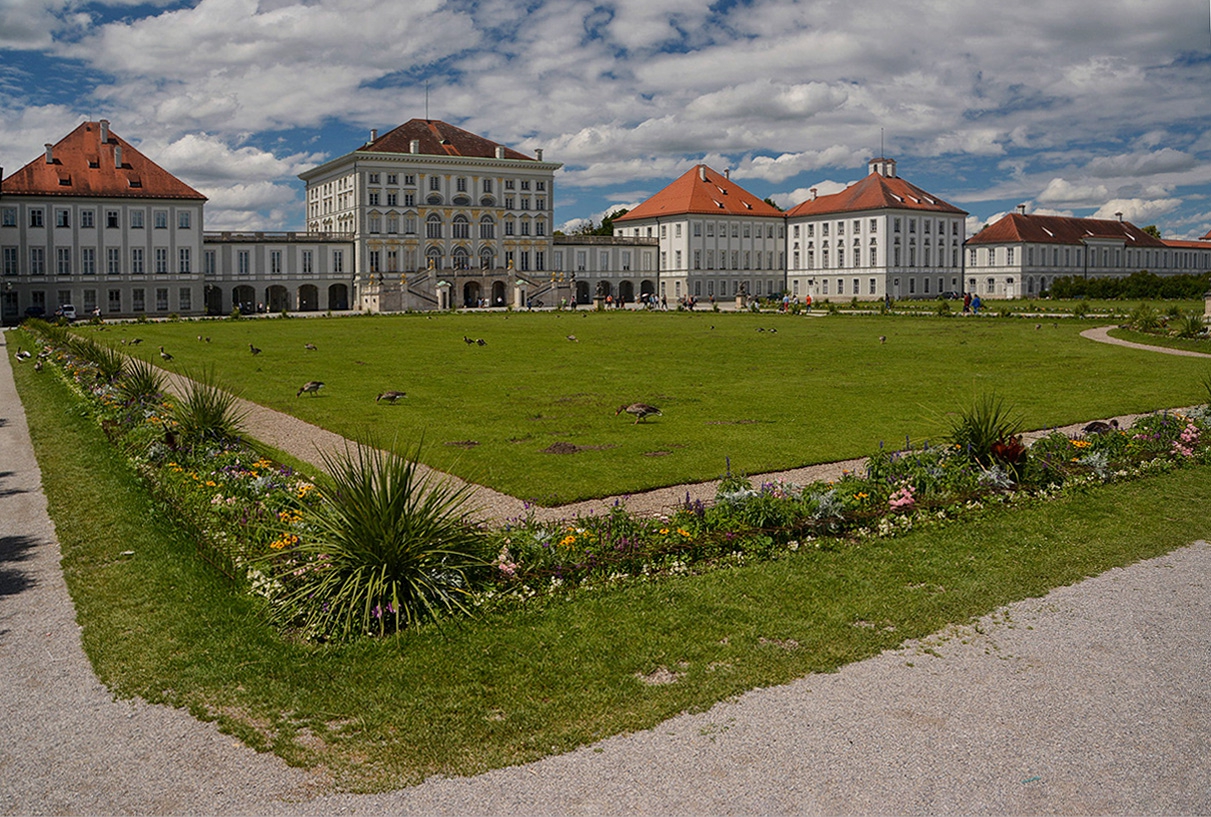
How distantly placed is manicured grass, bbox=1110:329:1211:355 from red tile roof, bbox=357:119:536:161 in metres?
64.2

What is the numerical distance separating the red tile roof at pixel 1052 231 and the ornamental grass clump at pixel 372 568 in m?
112

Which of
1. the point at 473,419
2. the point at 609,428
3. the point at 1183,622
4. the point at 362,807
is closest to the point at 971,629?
the point at 1183,622

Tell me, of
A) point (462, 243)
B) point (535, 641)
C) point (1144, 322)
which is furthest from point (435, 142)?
point (535, 641)

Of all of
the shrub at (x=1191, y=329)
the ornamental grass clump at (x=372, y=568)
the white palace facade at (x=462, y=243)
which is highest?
the white palace facade at (x=462, y=243)

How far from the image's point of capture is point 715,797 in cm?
532

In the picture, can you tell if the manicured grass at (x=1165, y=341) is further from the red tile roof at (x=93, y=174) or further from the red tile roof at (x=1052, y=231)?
the red tile roof at (x=1052, y=231)

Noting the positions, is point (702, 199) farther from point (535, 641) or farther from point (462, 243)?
point (535, 641)

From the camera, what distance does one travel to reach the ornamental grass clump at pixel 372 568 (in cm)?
762

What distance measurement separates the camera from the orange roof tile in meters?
105

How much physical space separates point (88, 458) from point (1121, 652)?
43.6 ft

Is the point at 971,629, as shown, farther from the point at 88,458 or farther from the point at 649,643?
the point at 88,458

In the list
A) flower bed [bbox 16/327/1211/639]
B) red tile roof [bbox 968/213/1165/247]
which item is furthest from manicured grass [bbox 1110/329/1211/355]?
red tile roof [bbox 968/213/1165/247]

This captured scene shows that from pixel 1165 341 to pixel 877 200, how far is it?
6708 cm

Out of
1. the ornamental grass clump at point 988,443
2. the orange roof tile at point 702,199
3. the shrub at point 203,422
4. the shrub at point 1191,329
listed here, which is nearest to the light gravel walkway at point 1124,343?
the shrub at point 1191,329
